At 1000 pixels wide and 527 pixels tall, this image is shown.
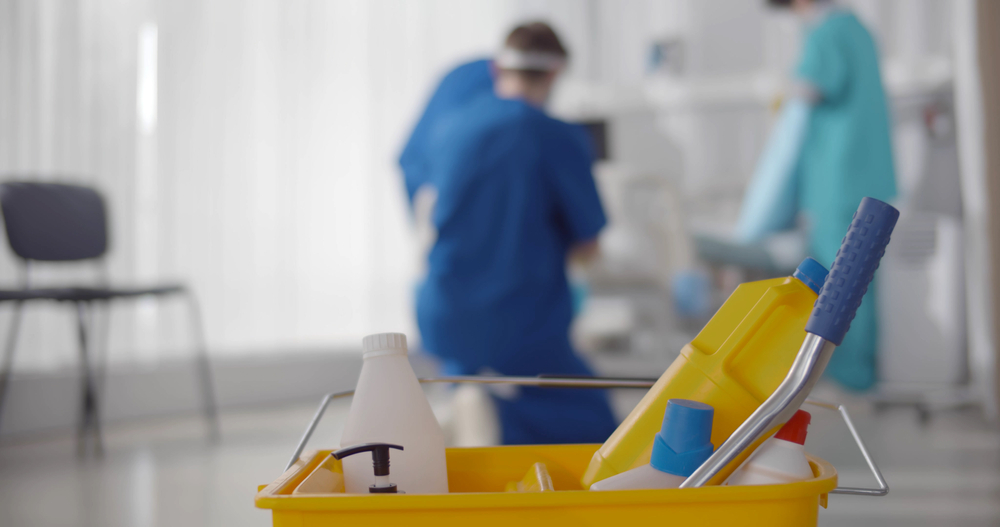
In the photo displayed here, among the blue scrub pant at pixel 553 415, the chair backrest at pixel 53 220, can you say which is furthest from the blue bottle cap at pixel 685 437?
the chair backrest at pixel 53 220

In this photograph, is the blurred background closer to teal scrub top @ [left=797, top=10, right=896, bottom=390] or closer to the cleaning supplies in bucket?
teal scrub top @ [left=797, top=10, right=896, bottom=390]

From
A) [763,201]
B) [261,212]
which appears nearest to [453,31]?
[261,212]

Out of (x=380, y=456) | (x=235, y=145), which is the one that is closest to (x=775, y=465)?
(x=380, y=456)

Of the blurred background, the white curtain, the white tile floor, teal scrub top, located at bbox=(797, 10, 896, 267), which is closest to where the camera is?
the white tile floor

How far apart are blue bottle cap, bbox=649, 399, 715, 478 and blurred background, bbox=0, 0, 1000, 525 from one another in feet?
2.75

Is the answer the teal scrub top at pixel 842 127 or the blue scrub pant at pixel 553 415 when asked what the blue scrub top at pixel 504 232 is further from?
the teal scrub top at pixel 842 127

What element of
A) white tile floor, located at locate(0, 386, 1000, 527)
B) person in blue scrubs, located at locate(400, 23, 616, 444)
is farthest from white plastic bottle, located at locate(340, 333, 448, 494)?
person in blue scrubs, located at locate(400, 23, 616, 444)

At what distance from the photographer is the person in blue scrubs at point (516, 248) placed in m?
1.13

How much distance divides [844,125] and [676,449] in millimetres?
1642

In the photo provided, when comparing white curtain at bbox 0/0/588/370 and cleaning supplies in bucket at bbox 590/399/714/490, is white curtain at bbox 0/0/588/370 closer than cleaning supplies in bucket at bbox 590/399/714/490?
No

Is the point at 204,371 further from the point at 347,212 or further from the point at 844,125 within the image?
the point at 844,125

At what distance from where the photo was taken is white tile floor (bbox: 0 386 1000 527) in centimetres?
99

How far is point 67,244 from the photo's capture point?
1673 millimetres

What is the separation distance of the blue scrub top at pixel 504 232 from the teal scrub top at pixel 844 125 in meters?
0.80
